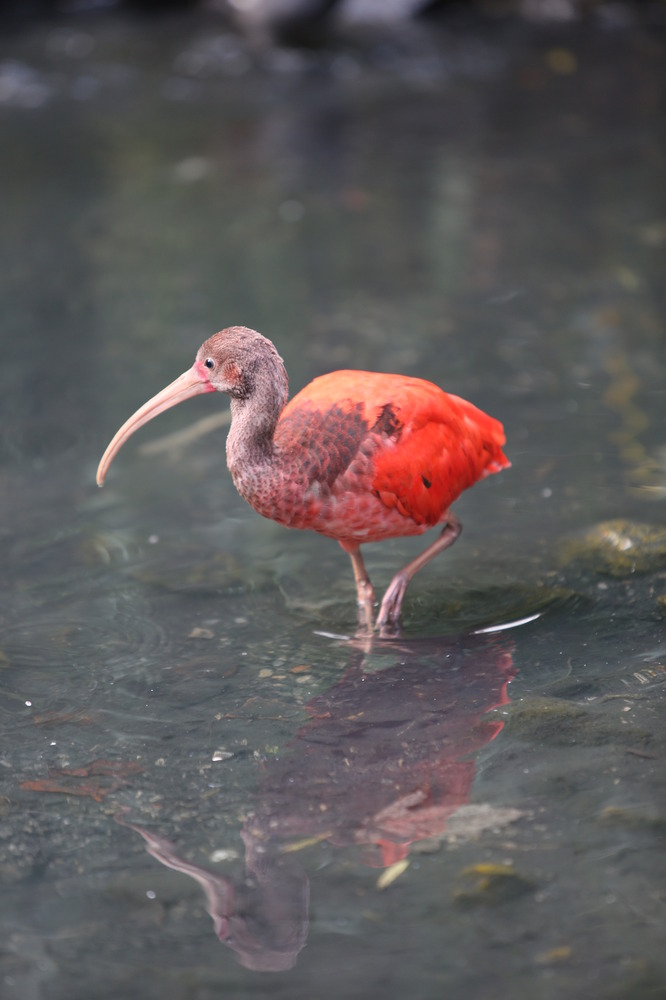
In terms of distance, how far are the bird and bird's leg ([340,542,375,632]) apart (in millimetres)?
38

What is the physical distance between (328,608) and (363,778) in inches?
46.5

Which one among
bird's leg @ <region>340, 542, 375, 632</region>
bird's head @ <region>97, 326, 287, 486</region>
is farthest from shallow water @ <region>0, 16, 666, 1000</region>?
bird's head @ <region>97, 326, 287, 486</region>

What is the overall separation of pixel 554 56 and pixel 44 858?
39.9ft

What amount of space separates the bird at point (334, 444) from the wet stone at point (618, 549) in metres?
0.72

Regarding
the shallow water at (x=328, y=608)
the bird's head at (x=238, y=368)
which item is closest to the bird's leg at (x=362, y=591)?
the shallow water at (x=328, y=608)

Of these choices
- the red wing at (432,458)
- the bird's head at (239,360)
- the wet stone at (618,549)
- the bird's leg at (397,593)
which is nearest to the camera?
the bird's head at (239,360)

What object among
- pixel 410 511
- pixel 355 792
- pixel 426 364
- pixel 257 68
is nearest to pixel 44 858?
pixel 355 792

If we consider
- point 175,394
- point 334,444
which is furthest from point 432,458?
point 175,394

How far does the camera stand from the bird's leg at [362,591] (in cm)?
480

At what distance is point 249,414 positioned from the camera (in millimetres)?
4309

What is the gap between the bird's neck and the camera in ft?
14.1

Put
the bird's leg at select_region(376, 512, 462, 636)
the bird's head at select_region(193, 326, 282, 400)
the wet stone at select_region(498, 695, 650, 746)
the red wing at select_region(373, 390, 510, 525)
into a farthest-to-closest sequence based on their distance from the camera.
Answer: the bird's leg at select_region(376, 512, 462, 636) → the red wing at select_region(373, 390, 510, 525) → the bird's head at select_region(193, 326, 282, 400) → the wet stone at select_region(498, 695, 650, 746)

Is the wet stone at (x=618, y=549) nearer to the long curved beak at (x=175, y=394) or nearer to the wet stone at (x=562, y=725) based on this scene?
the wet stone at (x=562, y=725)

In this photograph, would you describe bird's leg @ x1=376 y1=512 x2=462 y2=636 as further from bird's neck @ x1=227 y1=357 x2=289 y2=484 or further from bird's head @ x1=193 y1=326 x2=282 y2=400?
bird's head @ x1=193 y1=326 x2=282 y2=400
